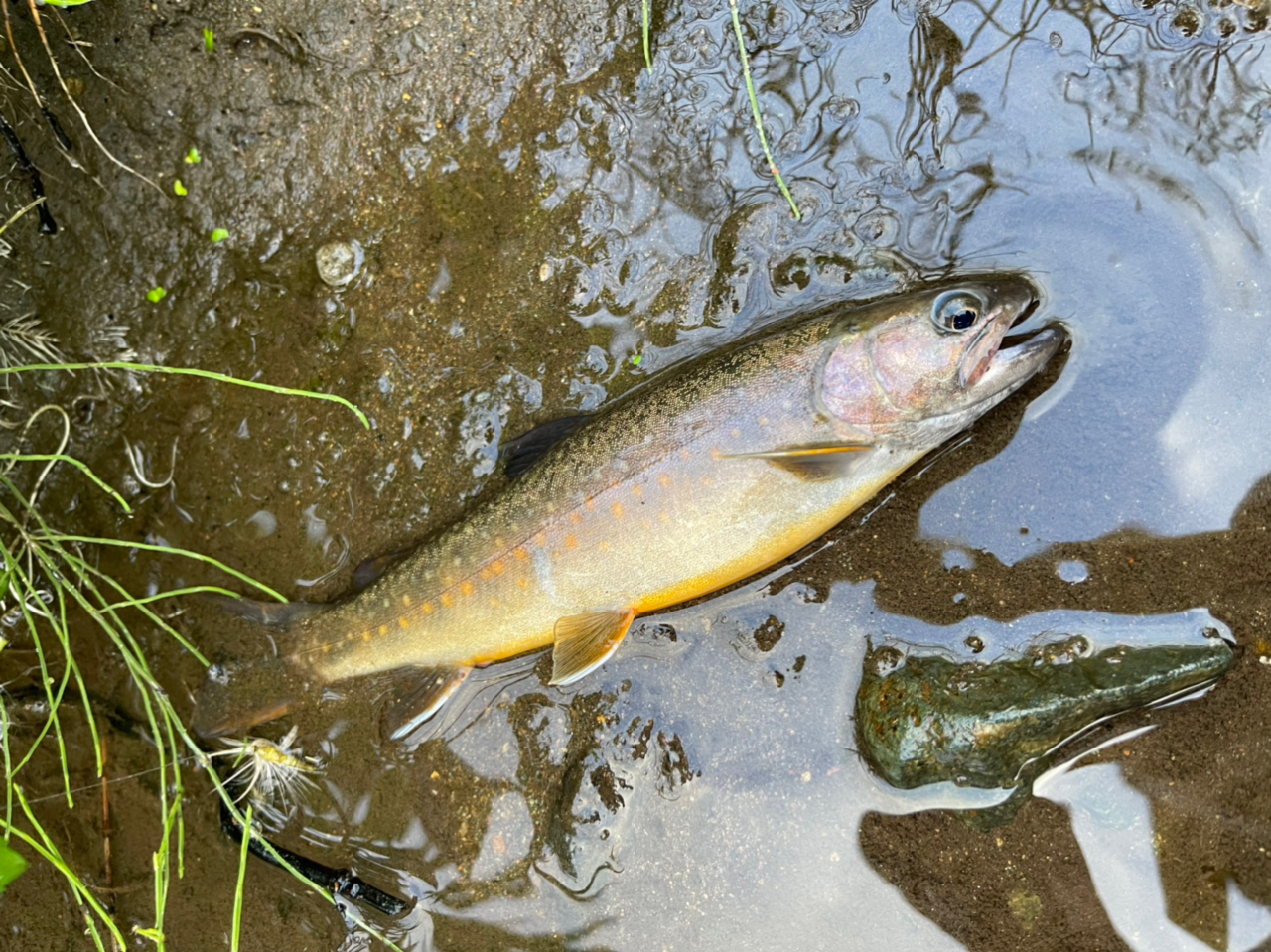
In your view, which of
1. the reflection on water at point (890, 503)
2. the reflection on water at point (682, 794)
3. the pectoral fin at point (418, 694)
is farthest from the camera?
the pectoral fin at point (418, 694)

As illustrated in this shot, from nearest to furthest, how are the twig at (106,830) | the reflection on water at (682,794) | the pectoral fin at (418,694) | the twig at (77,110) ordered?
the reflection on water at (682,794) < the twig at (77,110) < the pectoral fin at (418,694) < the twig at (106,830)

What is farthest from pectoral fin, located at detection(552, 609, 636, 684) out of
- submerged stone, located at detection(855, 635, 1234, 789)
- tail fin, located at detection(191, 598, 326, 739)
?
tail fin, located at detection(191, 598, 326, 739)

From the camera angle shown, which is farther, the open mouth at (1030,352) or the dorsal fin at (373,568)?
the dorsal fin at (373,568)

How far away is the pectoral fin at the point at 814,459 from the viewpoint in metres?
2.81

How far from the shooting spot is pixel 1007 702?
274cm

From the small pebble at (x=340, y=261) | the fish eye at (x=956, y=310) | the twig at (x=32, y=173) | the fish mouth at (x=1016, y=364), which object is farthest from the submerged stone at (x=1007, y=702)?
the twig at (x=32, y=173)

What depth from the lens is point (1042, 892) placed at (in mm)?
2826

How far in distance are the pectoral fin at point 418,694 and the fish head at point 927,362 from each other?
1767 mm

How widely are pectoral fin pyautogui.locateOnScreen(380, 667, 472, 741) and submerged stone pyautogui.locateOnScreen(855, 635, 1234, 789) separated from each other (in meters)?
1.60

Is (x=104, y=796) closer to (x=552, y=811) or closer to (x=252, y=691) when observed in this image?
(x=252, y=691)

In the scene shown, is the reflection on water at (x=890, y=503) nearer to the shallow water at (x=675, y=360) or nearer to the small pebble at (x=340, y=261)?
the shallow water at (x=675, y=360)

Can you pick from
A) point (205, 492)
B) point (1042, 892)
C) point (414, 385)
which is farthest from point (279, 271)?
point (1042, 892)

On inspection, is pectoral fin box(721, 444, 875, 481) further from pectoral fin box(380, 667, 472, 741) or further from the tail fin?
the tail fin

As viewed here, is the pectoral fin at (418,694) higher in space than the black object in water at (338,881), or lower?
higher
